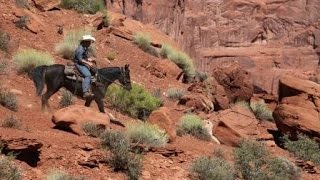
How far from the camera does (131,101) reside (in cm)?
1848

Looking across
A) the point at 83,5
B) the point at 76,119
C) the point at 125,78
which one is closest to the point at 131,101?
the point at 125,78

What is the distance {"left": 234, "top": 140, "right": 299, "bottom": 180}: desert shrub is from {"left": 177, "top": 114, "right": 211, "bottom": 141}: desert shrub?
180cm

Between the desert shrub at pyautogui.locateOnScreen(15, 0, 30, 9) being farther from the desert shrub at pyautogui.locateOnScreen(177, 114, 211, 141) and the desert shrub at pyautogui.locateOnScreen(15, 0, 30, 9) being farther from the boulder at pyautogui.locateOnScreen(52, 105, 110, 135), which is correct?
the boulder at pyautogui.locateOnScreen(52, 105, 110, 135)

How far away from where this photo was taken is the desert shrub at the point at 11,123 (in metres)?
12.1

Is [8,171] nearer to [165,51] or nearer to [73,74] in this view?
[73,74]

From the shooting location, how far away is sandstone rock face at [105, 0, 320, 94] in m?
38.3

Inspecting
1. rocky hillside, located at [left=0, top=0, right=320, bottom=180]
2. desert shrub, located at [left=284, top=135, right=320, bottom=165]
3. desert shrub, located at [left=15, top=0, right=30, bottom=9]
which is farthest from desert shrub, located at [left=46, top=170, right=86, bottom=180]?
desert shrub, located at [left=15, top=0, right=30, bottom=9]

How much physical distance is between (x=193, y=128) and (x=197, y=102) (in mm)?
4018

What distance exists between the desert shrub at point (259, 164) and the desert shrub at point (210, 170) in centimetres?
70

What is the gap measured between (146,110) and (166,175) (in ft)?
20.8

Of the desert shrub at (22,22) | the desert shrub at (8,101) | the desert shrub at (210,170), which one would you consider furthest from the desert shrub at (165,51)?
the desert shrub at (210,170)

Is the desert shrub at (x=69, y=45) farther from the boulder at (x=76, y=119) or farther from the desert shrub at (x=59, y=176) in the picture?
the desert shrub at (x=59, y=176)

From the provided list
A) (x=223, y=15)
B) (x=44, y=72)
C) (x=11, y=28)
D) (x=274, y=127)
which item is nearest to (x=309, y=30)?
(x=223, y=15)

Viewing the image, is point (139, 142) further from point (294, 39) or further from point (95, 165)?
point (294, 39)
